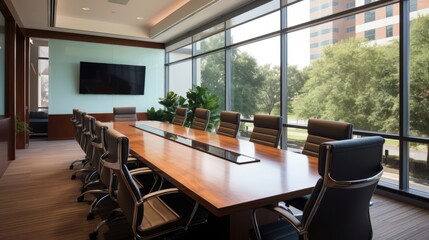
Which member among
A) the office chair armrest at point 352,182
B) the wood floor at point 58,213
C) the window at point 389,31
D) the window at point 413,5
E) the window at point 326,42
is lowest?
the wood floor at point 58,213

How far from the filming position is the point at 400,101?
3.46 m

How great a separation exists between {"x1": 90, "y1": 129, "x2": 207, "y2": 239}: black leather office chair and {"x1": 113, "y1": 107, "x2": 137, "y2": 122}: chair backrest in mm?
4168

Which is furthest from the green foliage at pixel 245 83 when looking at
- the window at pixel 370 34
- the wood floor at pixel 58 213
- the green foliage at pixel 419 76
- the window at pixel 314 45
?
the wood floor at pixel 58 213

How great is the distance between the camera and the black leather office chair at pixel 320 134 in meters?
2.25

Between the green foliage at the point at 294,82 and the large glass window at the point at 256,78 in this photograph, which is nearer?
the green foliage at the point at 294,82

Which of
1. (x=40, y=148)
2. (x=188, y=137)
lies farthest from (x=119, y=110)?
(x=188, y=137)

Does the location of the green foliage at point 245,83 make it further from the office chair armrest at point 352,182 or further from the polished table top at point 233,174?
the office chair armrest at point 352,182

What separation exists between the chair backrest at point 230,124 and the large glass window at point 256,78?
58.3 inches

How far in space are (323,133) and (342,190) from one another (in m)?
1.25

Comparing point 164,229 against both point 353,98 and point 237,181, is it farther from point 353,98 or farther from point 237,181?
point 353,98

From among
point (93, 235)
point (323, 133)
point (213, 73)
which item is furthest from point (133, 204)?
point (213, 73)

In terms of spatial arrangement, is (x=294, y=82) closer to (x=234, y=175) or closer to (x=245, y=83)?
(x=245, y=83)

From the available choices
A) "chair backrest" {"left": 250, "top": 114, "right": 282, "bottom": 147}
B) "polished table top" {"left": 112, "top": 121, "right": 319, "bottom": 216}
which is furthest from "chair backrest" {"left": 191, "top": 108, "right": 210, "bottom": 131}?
"polished table top" {"left": 112, "top": 121, "right": 319, "bottom": 216}

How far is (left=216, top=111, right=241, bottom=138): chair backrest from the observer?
3.87 metres
